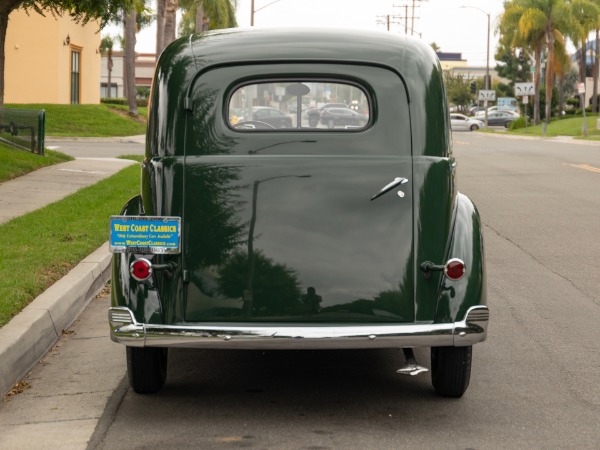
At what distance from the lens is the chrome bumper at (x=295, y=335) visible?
549cm

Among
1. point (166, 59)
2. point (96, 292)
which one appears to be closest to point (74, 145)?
point (96, 292)

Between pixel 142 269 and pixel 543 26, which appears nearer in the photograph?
pixel 142 269

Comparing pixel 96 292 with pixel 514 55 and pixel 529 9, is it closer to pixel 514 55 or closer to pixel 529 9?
pixel 529 9

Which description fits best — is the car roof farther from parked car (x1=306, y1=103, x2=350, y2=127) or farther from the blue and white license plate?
the blue and white license plate

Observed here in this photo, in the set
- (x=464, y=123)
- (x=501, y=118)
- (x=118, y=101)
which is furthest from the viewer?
(x=501, y=118)

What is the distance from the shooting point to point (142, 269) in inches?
225

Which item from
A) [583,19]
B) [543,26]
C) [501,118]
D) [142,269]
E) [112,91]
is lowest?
[501,118]

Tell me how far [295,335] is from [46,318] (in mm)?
2613

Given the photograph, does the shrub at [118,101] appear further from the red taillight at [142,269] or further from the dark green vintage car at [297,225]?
the red taillight at [142,269]

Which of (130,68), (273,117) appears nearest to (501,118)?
(130,68)

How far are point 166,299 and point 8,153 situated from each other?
53.6 ft

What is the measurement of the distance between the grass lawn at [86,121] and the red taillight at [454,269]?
33843 millimetres

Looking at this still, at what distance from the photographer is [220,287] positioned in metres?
5.64

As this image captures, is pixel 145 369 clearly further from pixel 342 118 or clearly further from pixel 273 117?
pixel 342 118
